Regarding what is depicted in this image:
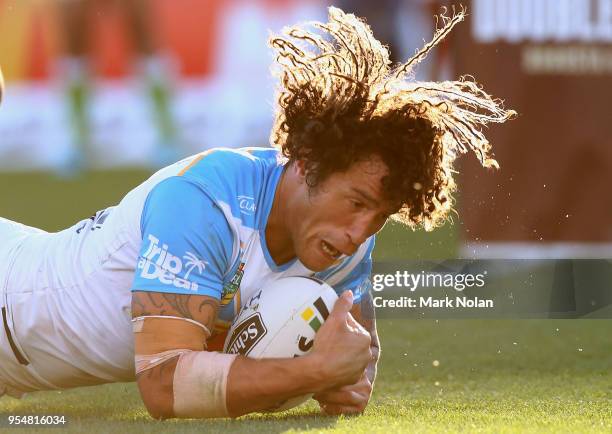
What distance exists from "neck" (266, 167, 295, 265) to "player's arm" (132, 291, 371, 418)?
38 cm

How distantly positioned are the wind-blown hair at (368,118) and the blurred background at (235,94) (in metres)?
3.89

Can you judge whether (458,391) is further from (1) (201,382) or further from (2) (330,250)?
(1) (201,382)

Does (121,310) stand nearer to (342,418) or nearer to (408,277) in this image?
(342,418)

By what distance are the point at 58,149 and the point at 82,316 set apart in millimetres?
7024

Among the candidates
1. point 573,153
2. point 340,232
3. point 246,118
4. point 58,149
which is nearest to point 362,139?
point 340,232

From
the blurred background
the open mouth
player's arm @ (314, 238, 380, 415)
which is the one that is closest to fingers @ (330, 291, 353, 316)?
the open mouth

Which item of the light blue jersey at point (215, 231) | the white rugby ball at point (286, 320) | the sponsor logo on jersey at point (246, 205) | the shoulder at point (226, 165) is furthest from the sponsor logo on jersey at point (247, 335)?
the shoulder at point (226, 165)

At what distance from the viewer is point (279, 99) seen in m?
4.30

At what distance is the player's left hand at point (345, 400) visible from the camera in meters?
4.12

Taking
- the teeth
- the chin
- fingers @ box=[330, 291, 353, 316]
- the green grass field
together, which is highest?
the teeth

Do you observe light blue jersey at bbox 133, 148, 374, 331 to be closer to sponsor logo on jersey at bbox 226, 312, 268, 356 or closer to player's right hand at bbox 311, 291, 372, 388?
sponsor logo on jersey at bbox 226, 312, 268, 356

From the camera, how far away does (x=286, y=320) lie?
13.1ft

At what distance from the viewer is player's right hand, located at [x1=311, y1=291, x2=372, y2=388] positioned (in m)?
3.77

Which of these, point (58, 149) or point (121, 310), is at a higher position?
point (121, 310)
